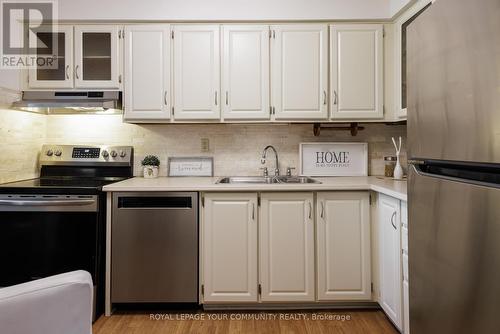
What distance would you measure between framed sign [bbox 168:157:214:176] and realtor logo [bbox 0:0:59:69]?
3.83 ft

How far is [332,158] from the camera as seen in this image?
105 inches

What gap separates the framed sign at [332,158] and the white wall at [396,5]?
102 centimetres

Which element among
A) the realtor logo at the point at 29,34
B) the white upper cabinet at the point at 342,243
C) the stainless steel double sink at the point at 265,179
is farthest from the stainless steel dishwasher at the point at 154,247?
the realtor logo at the point at 29,34

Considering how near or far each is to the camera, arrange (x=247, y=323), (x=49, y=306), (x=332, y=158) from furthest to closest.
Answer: (x=332, y=158)
(x=247, y=323)
(x=49, y=306)

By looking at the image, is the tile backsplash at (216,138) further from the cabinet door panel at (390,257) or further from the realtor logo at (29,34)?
the cabinet door panel at (390,257)

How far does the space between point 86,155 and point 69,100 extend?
51cm

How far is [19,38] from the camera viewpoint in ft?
7.74

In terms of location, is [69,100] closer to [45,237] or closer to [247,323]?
[45,237]

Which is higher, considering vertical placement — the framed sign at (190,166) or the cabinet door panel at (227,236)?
the framed sign at (190,166)

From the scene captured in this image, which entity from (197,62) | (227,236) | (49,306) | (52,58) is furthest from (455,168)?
(52,58)

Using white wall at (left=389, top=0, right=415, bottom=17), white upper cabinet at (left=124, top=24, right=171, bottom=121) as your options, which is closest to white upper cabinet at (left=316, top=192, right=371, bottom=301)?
white wall at (left=389, top=0, right=415, bottom=17)

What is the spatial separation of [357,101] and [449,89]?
154 cm

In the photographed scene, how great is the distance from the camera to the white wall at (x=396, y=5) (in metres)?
2.12

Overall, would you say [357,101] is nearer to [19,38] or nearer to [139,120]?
[139,120]
